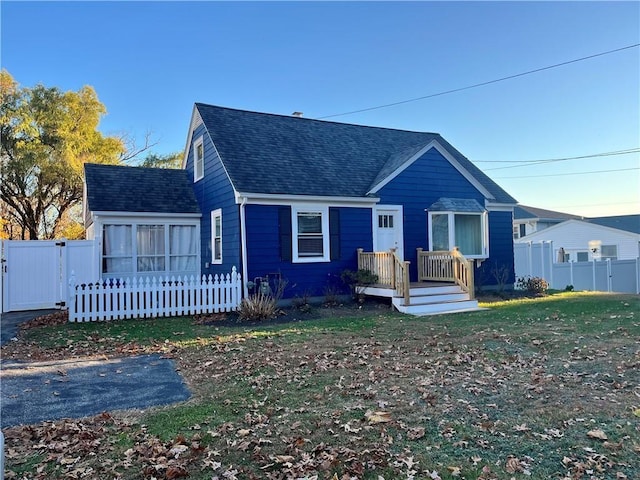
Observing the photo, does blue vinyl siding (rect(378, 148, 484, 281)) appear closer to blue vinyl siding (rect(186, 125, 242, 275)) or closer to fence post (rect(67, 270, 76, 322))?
blue vinyl siding (rect(186, 125, 242, 275))

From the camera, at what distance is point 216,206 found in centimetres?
1427

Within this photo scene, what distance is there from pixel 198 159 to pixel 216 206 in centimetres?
284

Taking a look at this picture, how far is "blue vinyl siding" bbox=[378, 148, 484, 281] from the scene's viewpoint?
1477 cm

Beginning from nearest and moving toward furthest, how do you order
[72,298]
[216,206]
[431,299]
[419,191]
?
[72,298], [431,299], [216,206], [419,191]

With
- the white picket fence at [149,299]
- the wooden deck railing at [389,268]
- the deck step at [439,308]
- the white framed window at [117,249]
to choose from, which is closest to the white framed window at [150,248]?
the white framed window at [117,249]

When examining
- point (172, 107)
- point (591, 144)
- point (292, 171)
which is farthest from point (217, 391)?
point (591, 144)

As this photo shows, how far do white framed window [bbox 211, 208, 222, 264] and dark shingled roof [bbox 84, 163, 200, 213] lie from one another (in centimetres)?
133

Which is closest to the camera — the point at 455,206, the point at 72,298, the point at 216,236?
the point at 72,298

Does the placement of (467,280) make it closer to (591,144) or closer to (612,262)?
(612,262)

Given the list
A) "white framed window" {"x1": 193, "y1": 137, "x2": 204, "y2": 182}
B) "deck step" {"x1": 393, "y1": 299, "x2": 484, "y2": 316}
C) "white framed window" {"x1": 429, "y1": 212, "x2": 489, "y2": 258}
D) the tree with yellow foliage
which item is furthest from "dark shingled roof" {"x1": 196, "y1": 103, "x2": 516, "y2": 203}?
the tree with yellow foliage

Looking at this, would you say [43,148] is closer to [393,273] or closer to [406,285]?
[393,273]

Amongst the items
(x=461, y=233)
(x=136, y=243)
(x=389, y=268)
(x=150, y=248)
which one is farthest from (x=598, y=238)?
(x=136, y=243)

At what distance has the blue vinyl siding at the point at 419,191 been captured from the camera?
48.4 feet

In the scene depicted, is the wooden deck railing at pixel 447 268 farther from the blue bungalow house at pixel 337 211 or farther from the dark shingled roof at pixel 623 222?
the dark shingled roof at pixel 623 222
